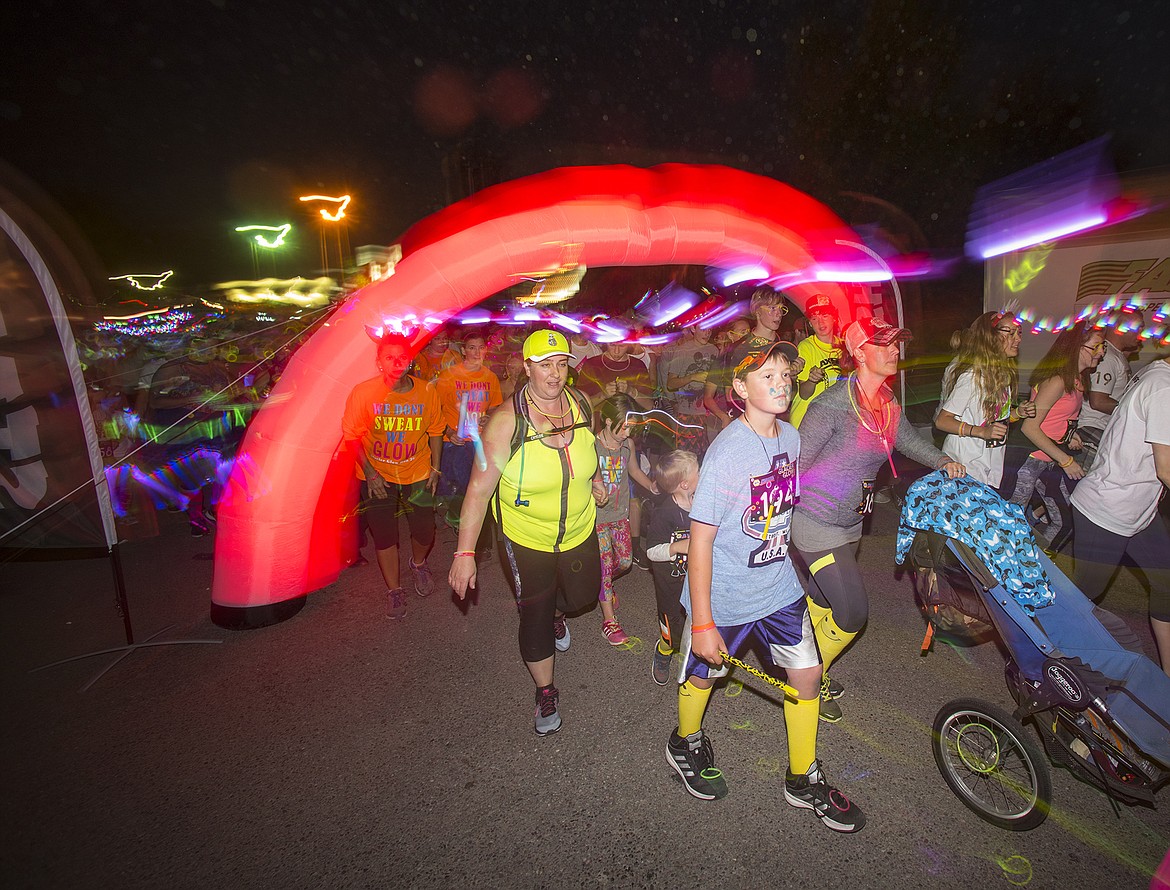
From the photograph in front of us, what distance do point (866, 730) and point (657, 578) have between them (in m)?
1.45

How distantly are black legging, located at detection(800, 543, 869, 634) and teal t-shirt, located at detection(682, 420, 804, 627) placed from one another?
45cm

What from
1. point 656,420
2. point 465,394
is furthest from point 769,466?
point 465,394

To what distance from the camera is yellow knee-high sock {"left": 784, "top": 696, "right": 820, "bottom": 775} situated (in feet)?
8.46

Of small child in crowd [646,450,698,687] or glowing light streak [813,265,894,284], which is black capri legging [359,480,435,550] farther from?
glowing light streak [813,265,894,284]

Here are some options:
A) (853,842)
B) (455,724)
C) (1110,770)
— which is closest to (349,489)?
(455,724)

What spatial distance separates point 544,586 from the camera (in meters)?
3.28

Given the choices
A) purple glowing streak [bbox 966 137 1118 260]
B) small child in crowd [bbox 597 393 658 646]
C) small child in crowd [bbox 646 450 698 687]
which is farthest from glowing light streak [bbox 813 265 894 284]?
purple glowing streak [bbox 966 137 1118 260]

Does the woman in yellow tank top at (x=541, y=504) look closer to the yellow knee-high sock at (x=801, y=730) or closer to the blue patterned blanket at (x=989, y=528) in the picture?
the yellow knee-high sock at (x=801, y=730)

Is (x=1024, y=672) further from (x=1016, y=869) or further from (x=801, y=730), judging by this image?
(x=801, y=730)

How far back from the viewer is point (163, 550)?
6.82m

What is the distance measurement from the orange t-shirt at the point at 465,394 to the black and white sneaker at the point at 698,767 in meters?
3.96

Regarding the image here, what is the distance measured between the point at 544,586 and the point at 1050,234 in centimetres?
1409

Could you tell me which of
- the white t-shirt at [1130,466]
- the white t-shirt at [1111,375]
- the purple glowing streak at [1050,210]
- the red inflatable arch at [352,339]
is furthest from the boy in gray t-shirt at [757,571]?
the purple glowing streak at [1050,210]

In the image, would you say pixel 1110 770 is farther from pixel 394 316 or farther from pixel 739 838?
pixel 394 316
